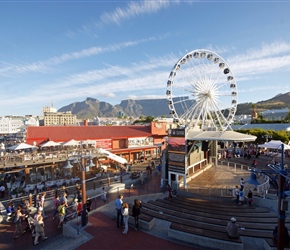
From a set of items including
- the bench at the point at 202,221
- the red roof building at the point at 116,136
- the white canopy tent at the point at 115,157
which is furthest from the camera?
the red roof building at the point at 116,136

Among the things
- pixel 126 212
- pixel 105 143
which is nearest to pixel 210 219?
pixel 126 212

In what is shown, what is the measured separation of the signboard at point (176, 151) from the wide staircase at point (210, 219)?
7.42 ft

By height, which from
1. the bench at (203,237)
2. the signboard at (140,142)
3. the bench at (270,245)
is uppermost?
the signboard at (140,142)

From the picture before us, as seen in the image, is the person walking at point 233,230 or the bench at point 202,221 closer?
the person walking at point 233,230

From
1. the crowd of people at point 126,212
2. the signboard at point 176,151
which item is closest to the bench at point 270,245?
the crowd of people at point 126,212

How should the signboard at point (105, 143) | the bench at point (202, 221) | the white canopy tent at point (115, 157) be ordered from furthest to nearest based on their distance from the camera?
1. the signboard at point (105, 143)
2. the white canopy tent at point (115, 157)
3. the bench at point (202, 221)

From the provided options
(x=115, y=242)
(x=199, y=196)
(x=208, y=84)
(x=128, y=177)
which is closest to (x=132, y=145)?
(x=128, y=177)

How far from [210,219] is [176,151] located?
6.35 metres

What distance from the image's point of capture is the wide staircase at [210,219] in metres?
7.87

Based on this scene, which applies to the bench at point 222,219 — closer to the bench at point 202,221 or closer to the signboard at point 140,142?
the bench at point 202,221

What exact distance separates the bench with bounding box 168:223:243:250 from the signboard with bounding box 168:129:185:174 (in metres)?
6.74

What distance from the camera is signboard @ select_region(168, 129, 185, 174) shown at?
1527 cm

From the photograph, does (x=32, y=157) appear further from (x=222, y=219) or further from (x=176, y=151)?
(x=222, y=219)

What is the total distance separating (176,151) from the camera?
1566cm
